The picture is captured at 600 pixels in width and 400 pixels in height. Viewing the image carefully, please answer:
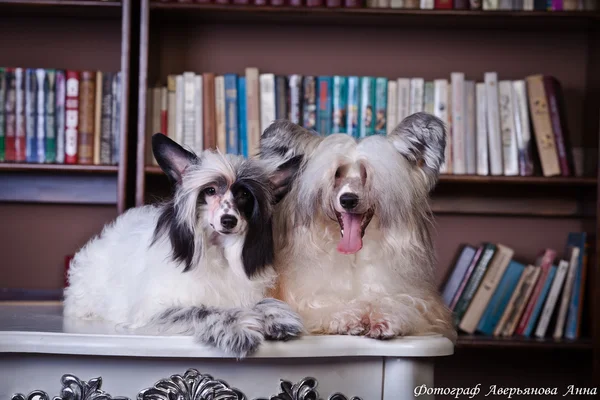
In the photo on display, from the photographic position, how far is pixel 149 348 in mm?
1025

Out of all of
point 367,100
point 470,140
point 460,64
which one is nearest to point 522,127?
point 470,140

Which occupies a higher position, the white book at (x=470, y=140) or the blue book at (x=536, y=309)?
the white book at (x=470, y=140)

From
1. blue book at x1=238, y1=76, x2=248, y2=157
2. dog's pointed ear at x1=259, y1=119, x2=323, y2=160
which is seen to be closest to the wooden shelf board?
blue book at x1=238, y1=76, x2=248, y2=157

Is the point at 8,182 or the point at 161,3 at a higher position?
the point at 161,3

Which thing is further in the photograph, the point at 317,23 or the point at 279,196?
the point at 317,23

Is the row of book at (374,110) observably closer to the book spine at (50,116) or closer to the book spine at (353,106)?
the book spine at (353,106)

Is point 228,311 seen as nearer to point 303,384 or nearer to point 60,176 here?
point 303,384

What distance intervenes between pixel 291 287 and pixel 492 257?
1300mm

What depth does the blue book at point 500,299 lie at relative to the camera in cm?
232

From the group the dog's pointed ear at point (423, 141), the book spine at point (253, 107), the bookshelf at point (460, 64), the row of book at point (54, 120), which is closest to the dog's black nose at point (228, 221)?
the dog's pointed ear at point (423, 141)

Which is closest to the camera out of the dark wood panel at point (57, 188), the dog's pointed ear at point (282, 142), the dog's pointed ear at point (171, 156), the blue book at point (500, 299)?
the dog's pointed ear at point (171, 156)

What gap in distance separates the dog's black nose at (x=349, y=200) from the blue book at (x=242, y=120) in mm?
1157

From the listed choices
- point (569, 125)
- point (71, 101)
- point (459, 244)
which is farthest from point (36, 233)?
point (569, 125)

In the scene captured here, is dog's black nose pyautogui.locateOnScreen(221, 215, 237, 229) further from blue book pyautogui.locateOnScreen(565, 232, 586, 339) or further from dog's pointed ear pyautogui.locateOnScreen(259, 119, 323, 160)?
blue book pyautogui.locateOnScreen(565, 232, 586, 339)
